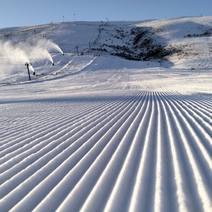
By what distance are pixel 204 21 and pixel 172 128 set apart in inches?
2976

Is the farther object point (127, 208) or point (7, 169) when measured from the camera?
point (7, 169)

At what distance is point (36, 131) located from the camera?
651 centimetres

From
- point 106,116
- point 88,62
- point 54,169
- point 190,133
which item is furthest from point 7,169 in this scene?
point 88,62

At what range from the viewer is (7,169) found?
13.0ft

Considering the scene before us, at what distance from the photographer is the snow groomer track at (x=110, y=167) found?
2779 mm

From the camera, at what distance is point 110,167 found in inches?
145

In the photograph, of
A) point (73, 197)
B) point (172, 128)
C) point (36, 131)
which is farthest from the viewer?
point (36, 131)

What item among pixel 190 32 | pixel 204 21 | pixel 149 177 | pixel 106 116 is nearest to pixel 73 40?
pixel 190 32

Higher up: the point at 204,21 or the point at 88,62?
the point at 204,21

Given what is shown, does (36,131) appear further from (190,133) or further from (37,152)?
(190,133)

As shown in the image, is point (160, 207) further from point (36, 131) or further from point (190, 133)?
point (36, 131)

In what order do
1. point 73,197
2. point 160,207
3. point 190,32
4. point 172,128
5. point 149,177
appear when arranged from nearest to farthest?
point 160,207 < point 73,197 < point 149,177 < point 172,128 < point 190,32

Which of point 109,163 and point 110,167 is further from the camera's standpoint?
point 109,163

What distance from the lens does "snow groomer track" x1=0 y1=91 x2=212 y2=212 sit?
2779 mm
